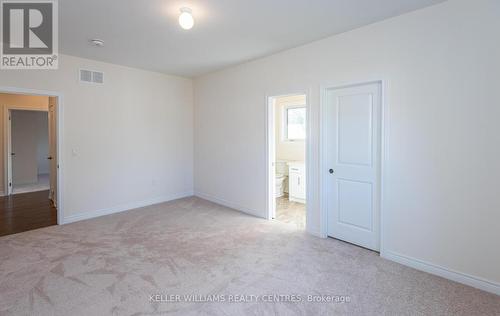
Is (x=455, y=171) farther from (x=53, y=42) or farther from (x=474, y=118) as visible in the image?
(x=53, y=42)

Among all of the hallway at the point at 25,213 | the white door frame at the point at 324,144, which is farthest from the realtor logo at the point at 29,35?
the white door frame at the point at 324,144

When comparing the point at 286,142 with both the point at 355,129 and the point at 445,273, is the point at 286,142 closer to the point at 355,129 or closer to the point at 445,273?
the point at 355,129

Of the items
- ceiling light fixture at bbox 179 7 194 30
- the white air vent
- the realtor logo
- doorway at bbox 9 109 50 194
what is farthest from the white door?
doorway at bbox 9 109 50 194

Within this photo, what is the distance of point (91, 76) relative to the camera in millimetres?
4402

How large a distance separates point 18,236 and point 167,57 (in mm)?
3378

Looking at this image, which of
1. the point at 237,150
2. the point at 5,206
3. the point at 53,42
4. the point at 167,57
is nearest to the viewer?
the point at 53,42

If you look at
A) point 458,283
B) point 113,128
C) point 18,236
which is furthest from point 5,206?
point 458,283

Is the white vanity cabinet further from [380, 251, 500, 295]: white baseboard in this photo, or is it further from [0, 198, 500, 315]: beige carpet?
[380, 251, 500, 295]: white baseboard

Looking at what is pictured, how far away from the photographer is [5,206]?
17.1 feet

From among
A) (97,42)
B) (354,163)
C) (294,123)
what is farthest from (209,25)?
(294,123)

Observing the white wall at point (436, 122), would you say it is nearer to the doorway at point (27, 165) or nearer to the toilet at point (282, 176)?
the toilet at point (282, 176)

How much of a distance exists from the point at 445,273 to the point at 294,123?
4.23 metres

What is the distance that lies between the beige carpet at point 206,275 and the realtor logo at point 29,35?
2.50 meters

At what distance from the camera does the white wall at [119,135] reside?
4.22m
